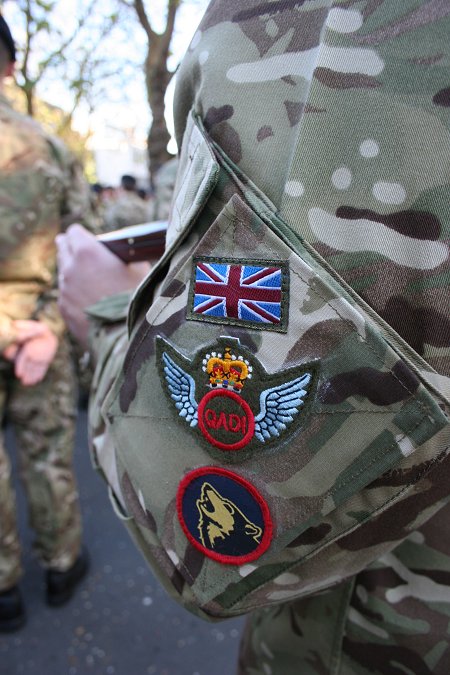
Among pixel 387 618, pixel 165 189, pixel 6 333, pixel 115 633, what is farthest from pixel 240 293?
pixel 165 189

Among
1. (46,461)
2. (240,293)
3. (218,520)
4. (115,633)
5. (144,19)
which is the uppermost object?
(144,19)

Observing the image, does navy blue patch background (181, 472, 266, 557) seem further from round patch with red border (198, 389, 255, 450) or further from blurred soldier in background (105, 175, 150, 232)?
blurred soldier in background (105, 175, 150, 232)

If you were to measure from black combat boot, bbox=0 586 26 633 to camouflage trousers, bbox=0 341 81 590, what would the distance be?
0.13ft

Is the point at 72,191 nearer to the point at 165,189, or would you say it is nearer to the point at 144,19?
the point at 165,189

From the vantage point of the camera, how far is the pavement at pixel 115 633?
175 centimetres

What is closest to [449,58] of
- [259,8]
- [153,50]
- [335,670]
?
[259,8]

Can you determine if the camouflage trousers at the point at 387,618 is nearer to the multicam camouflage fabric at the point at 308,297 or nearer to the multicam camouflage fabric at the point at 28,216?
the multicam camouflage fabric at the point at 308,297

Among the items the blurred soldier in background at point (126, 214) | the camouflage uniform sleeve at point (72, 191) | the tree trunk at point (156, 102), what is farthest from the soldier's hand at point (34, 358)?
the tree trunk at point (156, 102)

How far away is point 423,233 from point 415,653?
572 mm

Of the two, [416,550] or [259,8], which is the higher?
[259,8]

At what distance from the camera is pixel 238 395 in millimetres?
483

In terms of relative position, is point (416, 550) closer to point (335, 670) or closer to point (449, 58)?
point (335, 670)

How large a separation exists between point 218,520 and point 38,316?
5.06 ft

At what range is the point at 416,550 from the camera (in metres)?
0.66
